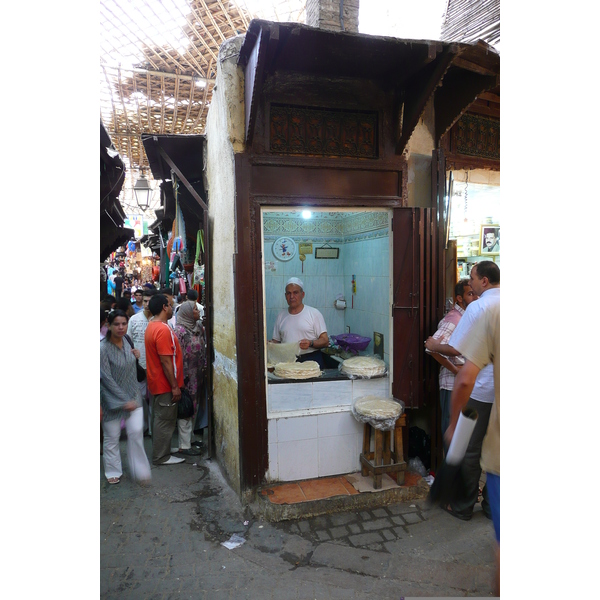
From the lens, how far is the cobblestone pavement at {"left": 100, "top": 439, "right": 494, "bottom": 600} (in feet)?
11.2

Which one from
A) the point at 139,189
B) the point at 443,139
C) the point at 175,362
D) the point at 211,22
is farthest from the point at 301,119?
the point at 139,189

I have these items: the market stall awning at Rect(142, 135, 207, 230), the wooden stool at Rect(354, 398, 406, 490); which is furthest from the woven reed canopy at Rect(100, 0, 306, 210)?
the wooden stool at Rect(354, 398, 406, 490)

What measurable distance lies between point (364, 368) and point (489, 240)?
325 cm

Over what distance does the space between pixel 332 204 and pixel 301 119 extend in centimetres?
92

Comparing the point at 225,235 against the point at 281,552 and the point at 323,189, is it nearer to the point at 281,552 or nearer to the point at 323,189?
the point at 323,189

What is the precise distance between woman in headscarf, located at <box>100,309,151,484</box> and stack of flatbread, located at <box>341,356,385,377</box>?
2311 mm

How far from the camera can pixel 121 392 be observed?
4695mm

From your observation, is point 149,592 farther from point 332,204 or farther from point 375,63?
point 375,63

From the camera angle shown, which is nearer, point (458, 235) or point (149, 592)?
point (149, 592)

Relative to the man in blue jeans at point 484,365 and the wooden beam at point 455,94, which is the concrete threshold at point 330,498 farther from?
the wooden beam at point 455,94

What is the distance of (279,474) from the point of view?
4.76 m

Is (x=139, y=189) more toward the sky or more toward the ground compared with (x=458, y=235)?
more toward the sky

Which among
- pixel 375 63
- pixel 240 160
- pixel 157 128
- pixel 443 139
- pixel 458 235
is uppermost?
pixel 157 128

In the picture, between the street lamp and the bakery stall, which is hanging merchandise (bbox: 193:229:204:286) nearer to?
the bakery stall
